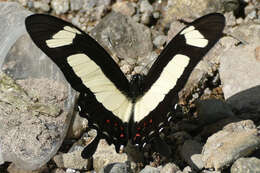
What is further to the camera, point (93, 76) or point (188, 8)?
point (188, 8)

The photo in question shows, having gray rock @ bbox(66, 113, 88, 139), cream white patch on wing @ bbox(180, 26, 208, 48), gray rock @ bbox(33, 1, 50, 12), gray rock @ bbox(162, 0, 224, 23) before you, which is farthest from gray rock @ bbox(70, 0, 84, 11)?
cream white patch on wing @ bbox(180, 26, 208, 48)

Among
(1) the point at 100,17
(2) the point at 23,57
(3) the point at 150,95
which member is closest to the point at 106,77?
(3) the point at 150,95

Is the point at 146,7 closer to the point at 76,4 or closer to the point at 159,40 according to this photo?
the point at 159,40

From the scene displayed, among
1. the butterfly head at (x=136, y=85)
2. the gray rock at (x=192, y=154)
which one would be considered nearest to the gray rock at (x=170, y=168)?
the gray rock at (x=192, y=154)

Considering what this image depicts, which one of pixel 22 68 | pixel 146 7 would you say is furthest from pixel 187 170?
pixel 146 7

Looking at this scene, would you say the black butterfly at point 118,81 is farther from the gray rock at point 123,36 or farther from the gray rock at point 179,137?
the gray rock at point 123,36

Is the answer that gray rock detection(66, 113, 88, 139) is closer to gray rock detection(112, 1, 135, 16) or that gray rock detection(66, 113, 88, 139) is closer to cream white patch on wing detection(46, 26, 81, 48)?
cream white patch on wing detection(46, 26, 81, 48)

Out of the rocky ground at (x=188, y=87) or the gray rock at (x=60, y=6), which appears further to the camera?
the gray rock at (x=60, y=6)
